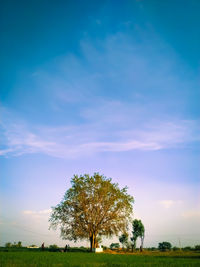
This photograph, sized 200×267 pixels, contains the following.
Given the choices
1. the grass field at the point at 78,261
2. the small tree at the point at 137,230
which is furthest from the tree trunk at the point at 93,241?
the small tree at the point at 137,230

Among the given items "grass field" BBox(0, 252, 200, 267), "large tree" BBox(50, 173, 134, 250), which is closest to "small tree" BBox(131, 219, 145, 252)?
"large tree" BBox(50, 173, 134, 250)

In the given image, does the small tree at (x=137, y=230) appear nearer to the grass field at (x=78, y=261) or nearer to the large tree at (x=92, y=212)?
the large tree at (x=92, y=212)

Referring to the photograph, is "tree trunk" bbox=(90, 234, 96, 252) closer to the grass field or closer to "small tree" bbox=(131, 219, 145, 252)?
the grass field

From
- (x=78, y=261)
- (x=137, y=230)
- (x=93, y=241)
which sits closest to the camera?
(x=78, y=261)

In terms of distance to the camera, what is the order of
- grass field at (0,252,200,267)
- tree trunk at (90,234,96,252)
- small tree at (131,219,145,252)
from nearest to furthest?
grass field at (0,252,200,267) → tree trunk at (90,234,96,252) → small tree at (131,219,145,252)

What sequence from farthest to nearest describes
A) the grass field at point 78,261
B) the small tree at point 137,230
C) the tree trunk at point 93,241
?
the small tree at point 137,230
the tree trunk at point 93,241
the grass field at point 78,261

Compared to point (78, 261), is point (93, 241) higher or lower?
lower

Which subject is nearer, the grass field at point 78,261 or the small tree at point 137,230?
the grass field at point 78,261

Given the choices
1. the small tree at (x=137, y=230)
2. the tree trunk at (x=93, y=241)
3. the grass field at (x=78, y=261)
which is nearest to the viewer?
the grass field at (x=78, y=261)

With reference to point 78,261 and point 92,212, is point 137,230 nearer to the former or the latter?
point 92,212

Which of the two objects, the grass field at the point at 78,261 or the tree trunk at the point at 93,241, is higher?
the grass field at the point at 78,261

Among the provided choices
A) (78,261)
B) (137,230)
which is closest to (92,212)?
(78,261)

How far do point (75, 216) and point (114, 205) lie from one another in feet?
28.7

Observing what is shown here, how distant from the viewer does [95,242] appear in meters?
40.6
